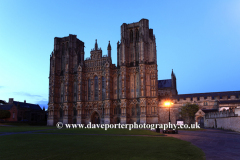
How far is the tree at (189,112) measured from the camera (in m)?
58.0

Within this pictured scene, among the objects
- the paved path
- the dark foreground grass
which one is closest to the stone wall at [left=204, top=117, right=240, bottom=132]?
the paved path

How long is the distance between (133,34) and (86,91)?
24.8 m

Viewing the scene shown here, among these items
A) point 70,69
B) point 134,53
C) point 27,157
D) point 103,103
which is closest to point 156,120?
point 103,103

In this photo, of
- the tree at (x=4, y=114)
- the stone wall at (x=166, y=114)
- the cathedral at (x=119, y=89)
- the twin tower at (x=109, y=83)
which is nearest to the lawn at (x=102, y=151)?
the cathedral at (x=119, y=89)

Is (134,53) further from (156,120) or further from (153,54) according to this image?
(156,120)

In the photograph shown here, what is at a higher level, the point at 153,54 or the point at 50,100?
the point at 153,54

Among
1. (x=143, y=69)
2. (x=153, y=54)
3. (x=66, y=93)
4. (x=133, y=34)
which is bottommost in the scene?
(x=66, y=93)

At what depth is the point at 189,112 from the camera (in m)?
57.9

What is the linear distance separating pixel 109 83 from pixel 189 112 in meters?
25.2

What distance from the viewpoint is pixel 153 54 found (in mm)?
64938

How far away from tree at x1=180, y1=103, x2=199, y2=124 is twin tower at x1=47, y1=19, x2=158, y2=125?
306 inches

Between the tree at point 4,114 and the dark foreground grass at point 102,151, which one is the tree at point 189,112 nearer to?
the dark foreground grass at point 102,151

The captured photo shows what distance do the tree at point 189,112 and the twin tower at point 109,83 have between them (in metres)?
7.77

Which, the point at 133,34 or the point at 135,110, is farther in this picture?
the point at 133,34
